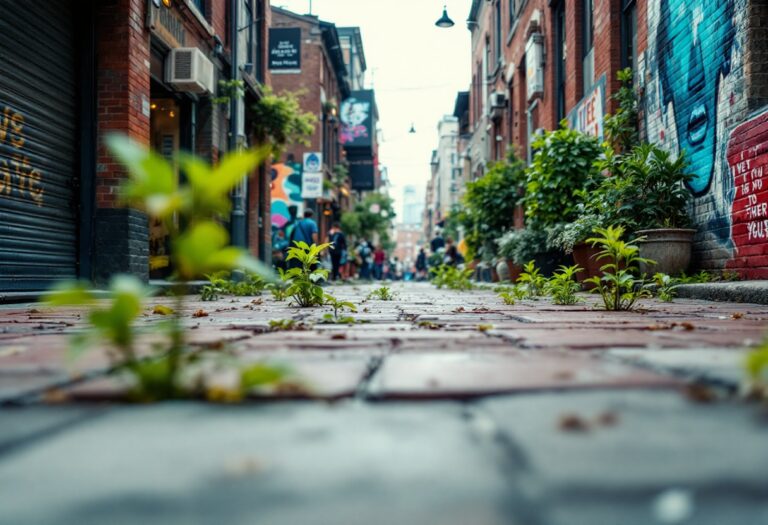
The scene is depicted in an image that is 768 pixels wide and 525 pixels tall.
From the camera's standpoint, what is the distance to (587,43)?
36.3 ft

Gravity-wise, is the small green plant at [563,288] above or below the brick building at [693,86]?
below

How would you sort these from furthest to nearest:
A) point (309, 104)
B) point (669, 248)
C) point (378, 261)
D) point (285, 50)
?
point (378, 261), point (309, 104), point (285, 50), point (669, 248)

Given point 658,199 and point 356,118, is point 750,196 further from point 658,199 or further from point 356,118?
point 356,118

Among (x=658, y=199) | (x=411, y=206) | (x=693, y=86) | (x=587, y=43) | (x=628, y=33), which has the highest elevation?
(x=411, y=206)

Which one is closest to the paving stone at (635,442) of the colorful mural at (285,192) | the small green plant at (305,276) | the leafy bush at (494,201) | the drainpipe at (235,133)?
the small green plant at (305,276)

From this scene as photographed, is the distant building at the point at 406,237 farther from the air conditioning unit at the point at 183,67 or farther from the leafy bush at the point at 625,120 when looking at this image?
the air conditioning unit at the point at 183,67

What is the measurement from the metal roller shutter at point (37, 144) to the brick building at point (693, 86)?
21.1 ft

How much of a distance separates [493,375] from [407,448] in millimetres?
558

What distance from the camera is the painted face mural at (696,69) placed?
6.36m

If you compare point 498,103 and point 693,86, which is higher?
point 498,103

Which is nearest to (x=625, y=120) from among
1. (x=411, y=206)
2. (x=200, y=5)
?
(x=200, y=5)

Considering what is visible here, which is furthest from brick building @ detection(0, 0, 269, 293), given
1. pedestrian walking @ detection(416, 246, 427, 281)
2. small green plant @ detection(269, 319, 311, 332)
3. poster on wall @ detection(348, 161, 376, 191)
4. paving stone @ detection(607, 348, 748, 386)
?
poster on wall @ detection(348, 161, 376, 191)

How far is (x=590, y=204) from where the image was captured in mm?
7562

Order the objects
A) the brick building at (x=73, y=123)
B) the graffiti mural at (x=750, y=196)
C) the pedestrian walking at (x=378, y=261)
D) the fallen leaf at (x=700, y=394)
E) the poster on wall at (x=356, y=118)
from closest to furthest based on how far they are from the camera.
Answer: the fallen leaf at (x=700, y=394)
the graffiti mural at (x=750, y=196)
the brick building at (x=73, y=123)
the pedestrian walking at (x=378, y=261)
the poster on wall at (x=356, y=118)
